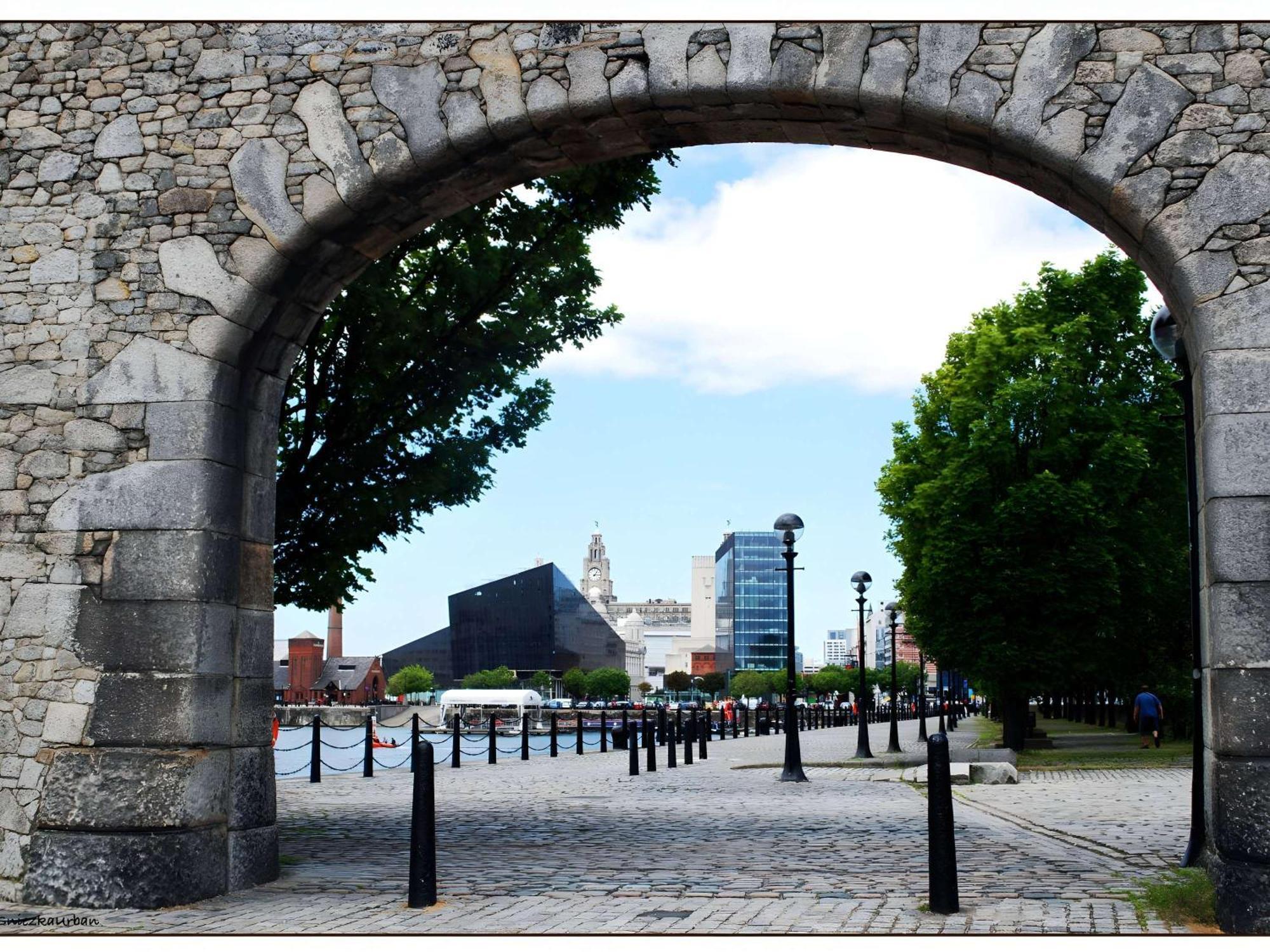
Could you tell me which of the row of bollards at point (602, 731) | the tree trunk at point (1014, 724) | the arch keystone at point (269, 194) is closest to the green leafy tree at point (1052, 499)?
the tree trunk at point (1014, 724)

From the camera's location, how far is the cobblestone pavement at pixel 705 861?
6.71 meters

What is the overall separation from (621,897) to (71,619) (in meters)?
3.71

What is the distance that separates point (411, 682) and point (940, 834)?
128 metres

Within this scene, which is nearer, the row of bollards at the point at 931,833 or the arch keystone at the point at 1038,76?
the row of bollards at the point at 931,833

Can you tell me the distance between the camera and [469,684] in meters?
130

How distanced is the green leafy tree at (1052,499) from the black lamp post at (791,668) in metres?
4.07

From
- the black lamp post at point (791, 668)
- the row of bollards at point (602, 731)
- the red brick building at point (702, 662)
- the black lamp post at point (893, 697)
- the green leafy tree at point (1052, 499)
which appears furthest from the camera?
the red brick building at point (702, 662)

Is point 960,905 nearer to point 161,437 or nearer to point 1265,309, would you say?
point 1265,309

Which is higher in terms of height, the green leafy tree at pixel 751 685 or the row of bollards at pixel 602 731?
the row of bollards at pixel 602 731

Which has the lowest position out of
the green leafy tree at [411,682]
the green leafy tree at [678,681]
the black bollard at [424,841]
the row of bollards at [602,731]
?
the green leafy tree at [678,681]

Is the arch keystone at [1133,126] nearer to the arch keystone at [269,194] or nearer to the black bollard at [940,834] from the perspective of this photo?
the black bollard at [940,834]

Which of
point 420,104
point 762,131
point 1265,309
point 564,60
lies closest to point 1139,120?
point 1265,309

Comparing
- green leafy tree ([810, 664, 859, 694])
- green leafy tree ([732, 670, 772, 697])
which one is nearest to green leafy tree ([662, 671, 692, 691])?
green leafy tree ([732, 670, 772, 697])

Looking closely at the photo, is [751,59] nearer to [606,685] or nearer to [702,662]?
[606,685]
